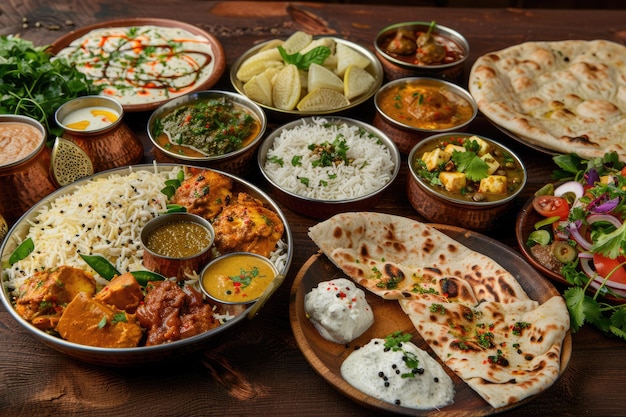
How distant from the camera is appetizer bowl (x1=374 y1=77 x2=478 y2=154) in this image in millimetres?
3902

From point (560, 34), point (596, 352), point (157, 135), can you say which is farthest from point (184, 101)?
point (560, 34)

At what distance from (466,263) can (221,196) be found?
4.86 ft

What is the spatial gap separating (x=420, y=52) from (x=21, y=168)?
10.4ft

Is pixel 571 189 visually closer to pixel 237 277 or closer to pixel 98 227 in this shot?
pixel 237 277

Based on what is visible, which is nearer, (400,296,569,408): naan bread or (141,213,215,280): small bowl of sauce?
A: (400,296,569,408): naan bread

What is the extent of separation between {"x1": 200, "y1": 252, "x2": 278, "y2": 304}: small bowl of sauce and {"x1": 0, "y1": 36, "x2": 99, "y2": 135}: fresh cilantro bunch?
1732 mm

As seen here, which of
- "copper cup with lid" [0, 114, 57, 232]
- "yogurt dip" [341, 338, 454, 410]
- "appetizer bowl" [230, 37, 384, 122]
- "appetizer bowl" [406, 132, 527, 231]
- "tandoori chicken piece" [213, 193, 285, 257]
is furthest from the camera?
"appetizer bowl" [230, 37, 384, 122]

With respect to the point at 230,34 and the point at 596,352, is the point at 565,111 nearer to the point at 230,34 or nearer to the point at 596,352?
the point at 596,352

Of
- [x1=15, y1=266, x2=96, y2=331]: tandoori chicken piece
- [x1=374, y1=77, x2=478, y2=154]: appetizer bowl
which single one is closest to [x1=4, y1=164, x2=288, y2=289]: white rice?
[x1=15, y1=266, x2=96, y2=331]: tandoori chicken piece

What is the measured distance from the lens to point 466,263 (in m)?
3.06

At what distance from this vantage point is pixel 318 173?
3615mm

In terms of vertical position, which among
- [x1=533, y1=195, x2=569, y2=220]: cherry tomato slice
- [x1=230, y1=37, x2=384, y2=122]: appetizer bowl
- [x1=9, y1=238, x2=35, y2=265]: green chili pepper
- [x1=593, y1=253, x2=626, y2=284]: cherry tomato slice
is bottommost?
[x1=593, y1=253, x2=626, y2=284]: cherry tomato slice

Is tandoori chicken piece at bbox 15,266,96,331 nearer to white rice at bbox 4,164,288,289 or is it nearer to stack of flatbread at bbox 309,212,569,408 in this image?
white rice at bbox 4,164,288,289

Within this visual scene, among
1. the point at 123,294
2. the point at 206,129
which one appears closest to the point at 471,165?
the point at 206,129
